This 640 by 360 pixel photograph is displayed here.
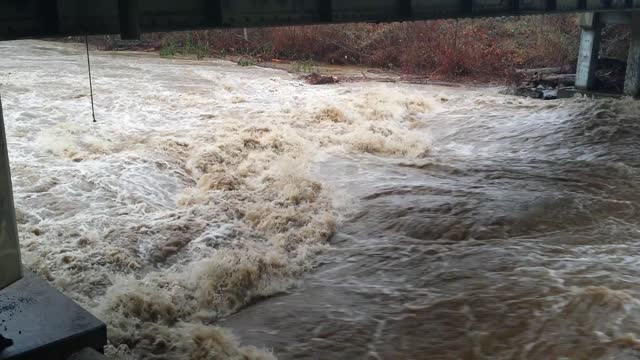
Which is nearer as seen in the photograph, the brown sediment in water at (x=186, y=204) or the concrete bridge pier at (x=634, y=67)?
the brown sediment in water at (x=186, y=204)

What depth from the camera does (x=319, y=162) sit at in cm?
1324

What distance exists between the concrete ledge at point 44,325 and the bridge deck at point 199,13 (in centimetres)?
248

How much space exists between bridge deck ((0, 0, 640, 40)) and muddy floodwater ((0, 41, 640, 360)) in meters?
2.93

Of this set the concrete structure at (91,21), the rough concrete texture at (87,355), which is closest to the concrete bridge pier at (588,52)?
the concrete structure at (91,21)

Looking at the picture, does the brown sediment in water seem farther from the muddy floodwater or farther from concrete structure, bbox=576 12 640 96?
concrete structure, bbox=576 12 640 96

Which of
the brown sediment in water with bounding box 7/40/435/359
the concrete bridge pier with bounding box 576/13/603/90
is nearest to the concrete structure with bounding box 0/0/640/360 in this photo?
the brown sediment in water with bounding box 7/40/435/359

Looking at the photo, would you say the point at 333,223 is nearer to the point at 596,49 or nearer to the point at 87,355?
the point at 87,355

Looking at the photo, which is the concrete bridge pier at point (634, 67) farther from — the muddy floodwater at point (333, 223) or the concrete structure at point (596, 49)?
the muddy floodwater at point (333, 223)

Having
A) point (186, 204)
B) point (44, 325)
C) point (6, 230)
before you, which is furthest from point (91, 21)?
point (186, 204)

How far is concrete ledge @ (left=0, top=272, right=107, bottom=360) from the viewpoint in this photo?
17.0 feet

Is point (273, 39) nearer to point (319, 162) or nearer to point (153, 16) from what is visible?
point (319, 162)

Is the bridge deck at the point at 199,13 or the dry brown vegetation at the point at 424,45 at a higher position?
the bridge deck at the point at 199,13

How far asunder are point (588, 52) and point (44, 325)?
17.9 metres

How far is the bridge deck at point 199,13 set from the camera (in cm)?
659
